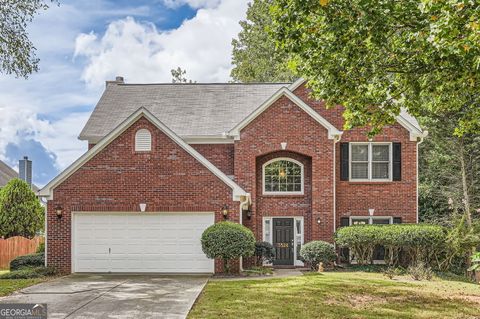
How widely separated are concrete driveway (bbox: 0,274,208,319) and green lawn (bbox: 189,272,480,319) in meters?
0.58

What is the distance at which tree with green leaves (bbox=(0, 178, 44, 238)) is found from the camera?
25.2 m

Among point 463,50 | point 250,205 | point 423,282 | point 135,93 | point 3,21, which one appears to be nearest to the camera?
point 463,50

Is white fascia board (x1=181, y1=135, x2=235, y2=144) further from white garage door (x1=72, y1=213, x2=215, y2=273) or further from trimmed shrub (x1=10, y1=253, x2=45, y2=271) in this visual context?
trimmed shrub (x1=10, y1=253, x2=45, y2=271)

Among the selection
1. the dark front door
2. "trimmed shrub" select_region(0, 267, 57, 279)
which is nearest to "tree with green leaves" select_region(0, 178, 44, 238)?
"trimmed shrub" select_region(0, 267, 57, 279)

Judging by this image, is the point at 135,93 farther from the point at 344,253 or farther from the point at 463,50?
the point at 463,50

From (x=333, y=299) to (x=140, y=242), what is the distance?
758cm

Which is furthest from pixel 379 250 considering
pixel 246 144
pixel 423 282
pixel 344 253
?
pixel 246 144

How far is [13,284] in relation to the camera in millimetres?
14430

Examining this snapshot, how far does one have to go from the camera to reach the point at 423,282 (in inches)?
642

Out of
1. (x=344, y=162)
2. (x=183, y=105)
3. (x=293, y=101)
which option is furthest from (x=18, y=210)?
(x=344, y=162)

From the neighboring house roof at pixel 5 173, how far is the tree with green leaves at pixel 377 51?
1427 inches

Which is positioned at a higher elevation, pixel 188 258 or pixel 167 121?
pixel 167 121

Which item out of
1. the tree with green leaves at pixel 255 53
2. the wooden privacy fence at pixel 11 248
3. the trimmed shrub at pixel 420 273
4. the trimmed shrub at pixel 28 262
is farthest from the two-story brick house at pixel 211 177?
the tree with green leaves at pixel 255 53

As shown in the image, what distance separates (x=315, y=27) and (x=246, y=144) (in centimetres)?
895
